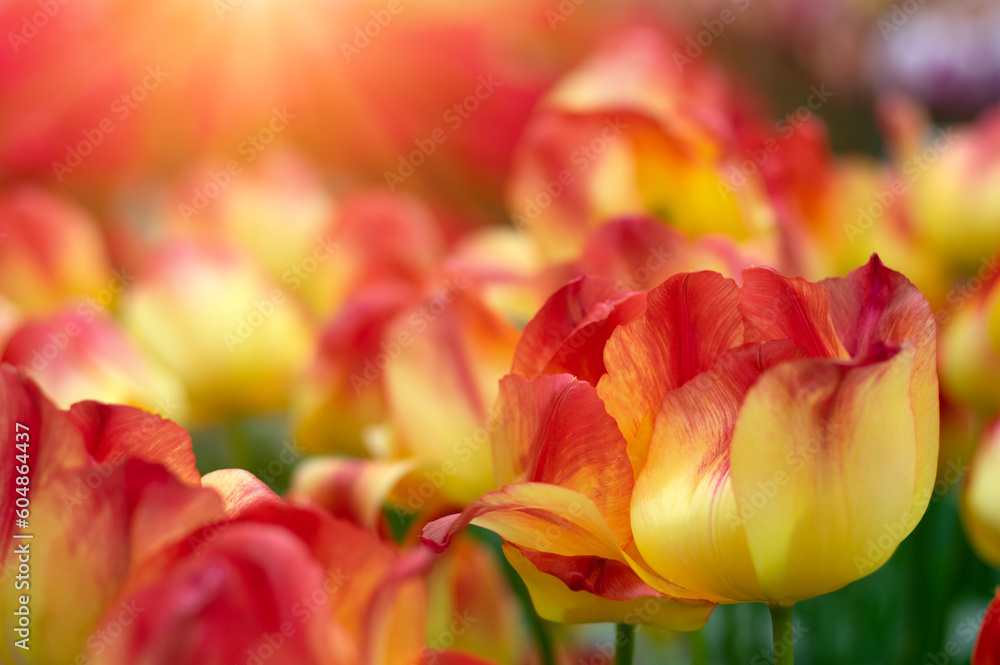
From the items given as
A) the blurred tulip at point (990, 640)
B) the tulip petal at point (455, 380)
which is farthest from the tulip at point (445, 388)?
the blurred tulip at point (990, 640)

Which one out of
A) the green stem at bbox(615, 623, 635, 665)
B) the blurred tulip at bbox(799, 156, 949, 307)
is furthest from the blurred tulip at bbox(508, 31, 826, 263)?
the green stem at bbox(615, 623, 635, 665)

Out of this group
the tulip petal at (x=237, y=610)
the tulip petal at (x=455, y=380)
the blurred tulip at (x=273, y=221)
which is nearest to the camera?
the tulip petal at (x=237, y=610)

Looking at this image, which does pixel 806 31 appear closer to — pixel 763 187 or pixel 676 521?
pixel 763 187

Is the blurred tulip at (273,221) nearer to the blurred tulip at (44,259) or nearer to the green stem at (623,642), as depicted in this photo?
the blurred tulip at (44,259)

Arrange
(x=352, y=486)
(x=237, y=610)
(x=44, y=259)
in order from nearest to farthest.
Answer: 1. (x=237, y=610)
2. (x=352, y=486)
3. (x=44, y=259)

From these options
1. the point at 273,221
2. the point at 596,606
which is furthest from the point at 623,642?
the point at 273,221

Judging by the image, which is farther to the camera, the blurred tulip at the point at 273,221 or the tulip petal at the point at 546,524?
the blurred tulip at the point at 273,221

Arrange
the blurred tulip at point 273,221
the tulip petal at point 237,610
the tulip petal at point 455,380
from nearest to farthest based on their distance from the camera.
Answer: the tulip petal at point 237,610, the tulip petal at point 455,380, the blurred tulip at point 273,221

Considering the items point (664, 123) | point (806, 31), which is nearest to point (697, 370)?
point (664, 123)

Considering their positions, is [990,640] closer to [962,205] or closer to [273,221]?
[962,205]
